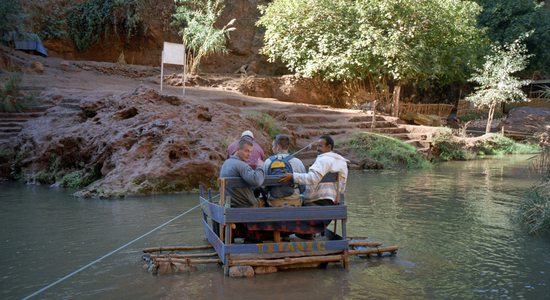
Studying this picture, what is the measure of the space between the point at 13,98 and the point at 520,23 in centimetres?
2851

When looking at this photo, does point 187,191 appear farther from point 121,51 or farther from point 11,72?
point 121,51

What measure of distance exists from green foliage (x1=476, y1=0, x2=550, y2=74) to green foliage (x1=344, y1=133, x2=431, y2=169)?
16.8m

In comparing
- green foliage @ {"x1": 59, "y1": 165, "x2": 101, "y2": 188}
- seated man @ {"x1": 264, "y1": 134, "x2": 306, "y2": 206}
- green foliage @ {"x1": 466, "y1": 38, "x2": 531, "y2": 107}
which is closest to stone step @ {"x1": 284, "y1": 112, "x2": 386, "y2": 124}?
green foliage @ {"x1": 466, "y1": 38, "x2": 531, "y2": 107}

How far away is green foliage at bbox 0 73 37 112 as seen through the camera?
16000 mm

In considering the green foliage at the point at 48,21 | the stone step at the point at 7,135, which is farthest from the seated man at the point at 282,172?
the green foliage at the point at 48,21

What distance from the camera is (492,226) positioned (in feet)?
28.4

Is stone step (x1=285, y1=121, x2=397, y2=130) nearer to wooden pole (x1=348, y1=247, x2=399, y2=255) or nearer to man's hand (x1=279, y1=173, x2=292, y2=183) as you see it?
wooden pole (x1=348, y1=247, x2=399, y2=255)

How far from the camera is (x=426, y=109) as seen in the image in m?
28.9

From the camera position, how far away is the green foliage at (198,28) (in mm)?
24547

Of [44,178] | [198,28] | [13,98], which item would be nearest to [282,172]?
[44,178]

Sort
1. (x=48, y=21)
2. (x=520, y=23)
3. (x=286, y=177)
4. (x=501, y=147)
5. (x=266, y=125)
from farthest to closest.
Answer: (x=520, y=23)
(x=48, y=21)
(x=501, y=147)
(x=266, y=125)
(x=286, y=177)

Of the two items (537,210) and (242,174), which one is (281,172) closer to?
(242,174)

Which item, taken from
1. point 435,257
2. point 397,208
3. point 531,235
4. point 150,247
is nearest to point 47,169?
point 150,247

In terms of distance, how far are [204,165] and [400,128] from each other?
42.7 feet
